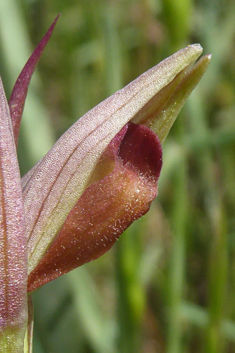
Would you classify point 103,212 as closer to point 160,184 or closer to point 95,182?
point 95,182

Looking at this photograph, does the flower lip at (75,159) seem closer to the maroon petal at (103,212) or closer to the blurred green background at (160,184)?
the maroon petal at (103,212)

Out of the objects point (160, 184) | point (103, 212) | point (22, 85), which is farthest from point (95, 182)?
point (160, 184)

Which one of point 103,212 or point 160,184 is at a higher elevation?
point 160,184

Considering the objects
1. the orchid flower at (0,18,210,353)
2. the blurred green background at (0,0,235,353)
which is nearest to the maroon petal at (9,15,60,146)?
the orchid flower at (0,18,210,353)

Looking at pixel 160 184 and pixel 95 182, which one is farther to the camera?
pixel 160 184

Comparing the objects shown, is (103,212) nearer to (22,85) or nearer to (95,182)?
(95,182)
